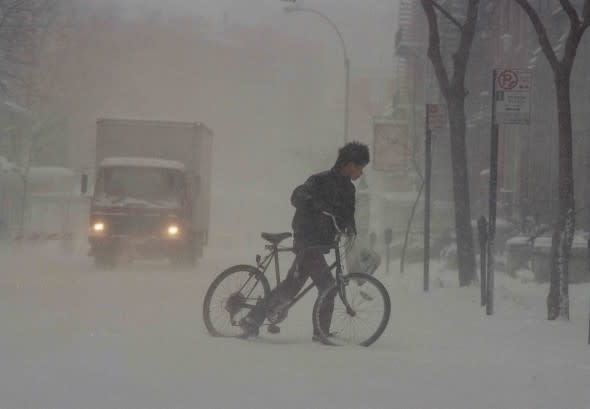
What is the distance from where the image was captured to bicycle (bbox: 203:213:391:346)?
8125 mm

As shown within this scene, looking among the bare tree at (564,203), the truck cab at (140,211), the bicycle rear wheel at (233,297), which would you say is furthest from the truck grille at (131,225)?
the bicycle rear wheel at (233,297)

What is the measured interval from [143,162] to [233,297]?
479 inches

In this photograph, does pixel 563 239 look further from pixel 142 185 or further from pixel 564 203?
pixel 142 185

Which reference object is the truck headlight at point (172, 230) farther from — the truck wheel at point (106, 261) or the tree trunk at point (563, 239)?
the tree trunk at point (563, 239)

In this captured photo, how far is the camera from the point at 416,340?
899 cm

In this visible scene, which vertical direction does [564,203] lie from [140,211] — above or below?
below

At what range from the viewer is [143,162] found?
66.0 ft

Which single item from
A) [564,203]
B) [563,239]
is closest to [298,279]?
[563,239]

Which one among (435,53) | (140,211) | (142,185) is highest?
(435,53)

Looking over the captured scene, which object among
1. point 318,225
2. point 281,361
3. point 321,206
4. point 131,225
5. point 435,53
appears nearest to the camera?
point 281,361

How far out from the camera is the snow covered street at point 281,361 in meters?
5.84

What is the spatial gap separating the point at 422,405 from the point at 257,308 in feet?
8.99

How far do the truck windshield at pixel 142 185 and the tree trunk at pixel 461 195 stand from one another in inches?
249

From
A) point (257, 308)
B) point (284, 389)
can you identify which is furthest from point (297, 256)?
point (284, 389)
